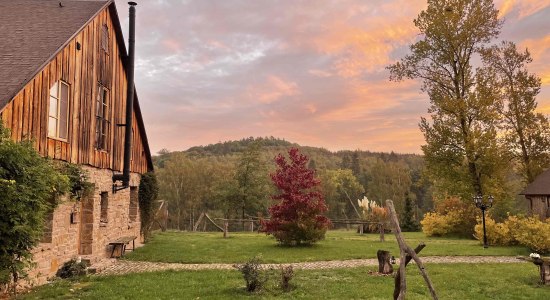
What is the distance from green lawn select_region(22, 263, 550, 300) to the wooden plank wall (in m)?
3.89

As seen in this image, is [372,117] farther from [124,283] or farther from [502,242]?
[124,283]

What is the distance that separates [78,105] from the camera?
13.0m

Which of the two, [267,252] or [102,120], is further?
[267,252]

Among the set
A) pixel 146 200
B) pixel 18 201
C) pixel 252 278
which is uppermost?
pixel 18 201

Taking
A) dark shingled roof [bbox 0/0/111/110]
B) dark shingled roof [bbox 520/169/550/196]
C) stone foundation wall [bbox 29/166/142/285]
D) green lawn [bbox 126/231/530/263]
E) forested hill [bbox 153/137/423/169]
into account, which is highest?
forested hill [bbox 153/137/423/169]

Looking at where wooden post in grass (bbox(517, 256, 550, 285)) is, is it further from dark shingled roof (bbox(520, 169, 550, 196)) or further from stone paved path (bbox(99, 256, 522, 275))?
dark shingled roof (bbox(520, 169, 550, 196))

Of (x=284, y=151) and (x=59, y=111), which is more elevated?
(x=284, y=151)

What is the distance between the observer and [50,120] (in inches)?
451

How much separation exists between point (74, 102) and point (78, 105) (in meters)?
0.31

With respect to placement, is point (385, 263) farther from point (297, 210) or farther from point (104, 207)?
point (104, 207)

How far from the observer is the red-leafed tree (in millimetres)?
19078

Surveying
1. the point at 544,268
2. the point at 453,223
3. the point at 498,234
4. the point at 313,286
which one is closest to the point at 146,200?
the point at 313,286

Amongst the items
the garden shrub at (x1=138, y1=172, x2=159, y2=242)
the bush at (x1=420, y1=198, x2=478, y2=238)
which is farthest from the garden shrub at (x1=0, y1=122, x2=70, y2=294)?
the bush at (x1=420, y1=198, x2=478, y2=238)

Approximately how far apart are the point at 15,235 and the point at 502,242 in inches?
839
